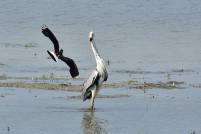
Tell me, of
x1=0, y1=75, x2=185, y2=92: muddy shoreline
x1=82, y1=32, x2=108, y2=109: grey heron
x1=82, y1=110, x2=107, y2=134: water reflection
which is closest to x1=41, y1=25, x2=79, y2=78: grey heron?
x1=82, y1=110, x2=107, y2=134: water reflection

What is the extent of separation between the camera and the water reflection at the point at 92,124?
1510 cm

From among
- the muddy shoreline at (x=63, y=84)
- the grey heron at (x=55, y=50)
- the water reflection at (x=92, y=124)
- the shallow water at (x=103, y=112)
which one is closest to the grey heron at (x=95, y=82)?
the shallow water at (x=103, y=112)

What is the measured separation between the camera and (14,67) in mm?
24016

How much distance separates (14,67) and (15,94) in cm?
513

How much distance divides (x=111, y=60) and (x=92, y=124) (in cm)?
1040

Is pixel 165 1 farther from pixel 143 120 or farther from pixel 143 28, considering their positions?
pixel 143 120

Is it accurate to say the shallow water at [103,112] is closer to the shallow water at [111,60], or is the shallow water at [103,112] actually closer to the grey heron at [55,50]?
the shallow water at [111,60]

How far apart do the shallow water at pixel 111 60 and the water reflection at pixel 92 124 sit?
2cm

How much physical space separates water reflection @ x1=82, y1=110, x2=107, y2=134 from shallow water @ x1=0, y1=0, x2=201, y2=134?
2 cm

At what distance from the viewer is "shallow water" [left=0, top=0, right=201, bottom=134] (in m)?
16.0

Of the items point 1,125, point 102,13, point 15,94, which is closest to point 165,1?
point 102,13

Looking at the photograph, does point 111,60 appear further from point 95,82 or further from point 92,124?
point 92,124

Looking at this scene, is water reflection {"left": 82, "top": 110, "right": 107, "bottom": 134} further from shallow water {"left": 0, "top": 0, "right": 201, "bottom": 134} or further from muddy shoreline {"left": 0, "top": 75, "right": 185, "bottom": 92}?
muddy shoreline {"left": 0, "top": 75, "right": 185, "bottom": 92}

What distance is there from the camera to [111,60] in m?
26.2
